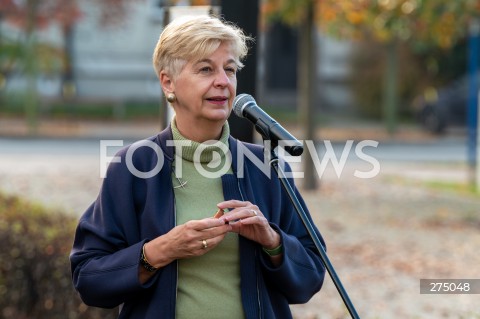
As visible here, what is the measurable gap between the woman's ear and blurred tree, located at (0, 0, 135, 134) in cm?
2040

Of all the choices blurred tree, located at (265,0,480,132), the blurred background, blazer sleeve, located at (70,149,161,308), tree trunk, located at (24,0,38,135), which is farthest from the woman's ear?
tree trunk, located at (24,0,38,135)

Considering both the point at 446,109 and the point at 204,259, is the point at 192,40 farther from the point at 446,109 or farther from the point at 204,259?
the point at 446,109

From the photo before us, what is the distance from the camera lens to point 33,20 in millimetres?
23578

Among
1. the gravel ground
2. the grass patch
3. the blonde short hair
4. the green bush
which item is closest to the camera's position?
the blonde short hair

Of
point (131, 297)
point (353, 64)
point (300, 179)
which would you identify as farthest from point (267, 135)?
point (353, 64)

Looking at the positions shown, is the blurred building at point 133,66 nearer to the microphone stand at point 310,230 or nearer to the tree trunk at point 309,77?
the tree trunk at point 309,77

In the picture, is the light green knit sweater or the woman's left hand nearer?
the woman's left hand

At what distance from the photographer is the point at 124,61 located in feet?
98.6

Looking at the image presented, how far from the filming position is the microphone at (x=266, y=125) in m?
2.73

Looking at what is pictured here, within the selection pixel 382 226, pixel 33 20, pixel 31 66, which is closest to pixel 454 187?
pixel 382 226

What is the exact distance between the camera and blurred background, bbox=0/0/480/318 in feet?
19.6

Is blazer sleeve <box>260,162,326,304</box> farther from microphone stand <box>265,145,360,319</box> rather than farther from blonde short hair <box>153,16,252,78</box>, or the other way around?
blonde short hair <box>153,16,252,78</box>

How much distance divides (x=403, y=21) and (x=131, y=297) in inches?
371

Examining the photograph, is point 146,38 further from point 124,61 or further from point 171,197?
point 171,197
